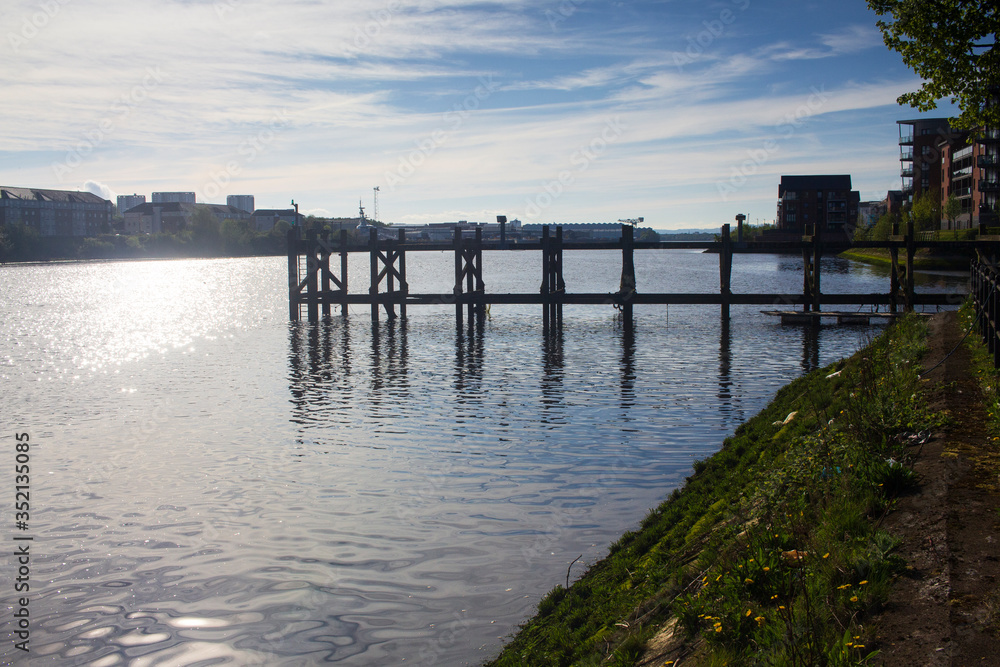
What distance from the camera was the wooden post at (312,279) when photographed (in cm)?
4094

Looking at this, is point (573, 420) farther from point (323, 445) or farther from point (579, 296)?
point (579, 296)

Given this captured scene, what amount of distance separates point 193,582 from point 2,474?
6.50 metres

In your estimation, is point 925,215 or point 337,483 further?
point 925,215

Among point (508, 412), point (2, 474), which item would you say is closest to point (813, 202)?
point (508, 412)

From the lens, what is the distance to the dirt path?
441cm

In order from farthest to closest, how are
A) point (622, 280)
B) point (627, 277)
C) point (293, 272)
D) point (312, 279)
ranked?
point (293, 272), point (312, 279), point (622, 280), point (627, 277)

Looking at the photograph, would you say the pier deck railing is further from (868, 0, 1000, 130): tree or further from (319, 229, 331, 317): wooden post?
(319, 229, 331, 317): wooden post

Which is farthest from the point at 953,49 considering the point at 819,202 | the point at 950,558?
the point at 819,202

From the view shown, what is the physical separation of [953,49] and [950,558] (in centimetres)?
1389

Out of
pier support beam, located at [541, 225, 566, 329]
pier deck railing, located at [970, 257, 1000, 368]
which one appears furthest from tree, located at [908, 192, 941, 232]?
pier deck railing, located at [970, 257, 1000, 368]

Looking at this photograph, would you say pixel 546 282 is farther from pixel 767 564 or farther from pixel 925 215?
pixel 925 215

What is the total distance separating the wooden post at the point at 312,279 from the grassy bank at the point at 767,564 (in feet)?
107

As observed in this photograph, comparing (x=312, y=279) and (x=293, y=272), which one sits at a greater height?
(x=293, y=272)

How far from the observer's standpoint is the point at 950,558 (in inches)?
206
